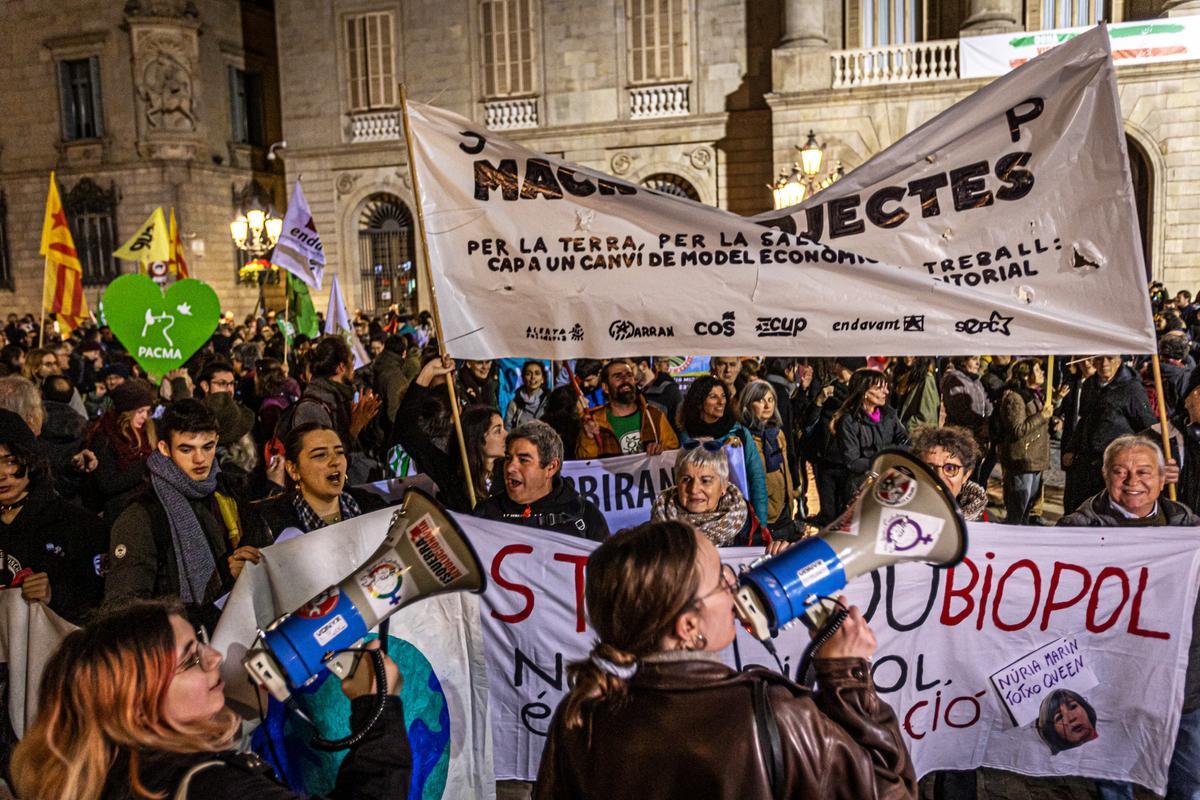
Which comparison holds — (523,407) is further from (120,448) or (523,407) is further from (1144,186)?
(1144,186)

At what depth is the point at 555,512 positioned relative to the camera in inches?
154

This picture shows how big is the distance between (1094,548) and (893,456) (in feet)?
4.20

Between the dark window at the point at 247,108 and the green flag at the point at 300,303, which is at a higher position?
the dark window at the point at 247,108

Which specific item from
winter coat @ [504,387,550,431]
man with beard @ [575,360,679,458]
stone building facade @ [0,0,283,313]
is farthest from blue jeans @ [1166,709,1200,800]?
stone building facade @ [0,0,283,313]

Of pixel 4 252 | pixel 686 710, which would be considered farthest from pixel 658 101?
pixel 686 710

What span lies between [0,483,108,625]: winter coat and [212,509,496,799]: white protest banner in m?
0.93

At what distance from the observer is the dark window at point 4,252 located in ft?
86.1

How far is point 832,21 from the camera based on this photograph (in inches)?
781

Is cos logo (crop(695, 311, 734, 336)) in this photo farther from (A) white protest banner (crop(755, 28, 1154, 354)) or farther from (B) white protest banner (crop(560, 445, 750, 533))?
(B) white protest banner (crop(560, 445, 750, 533))

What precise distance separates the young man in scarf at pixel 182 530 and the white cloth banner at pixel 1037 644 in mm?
1853

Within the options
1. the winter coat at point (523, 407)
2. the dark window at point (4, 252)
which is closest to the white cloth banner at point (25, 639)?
the winter coat at point (523, 407)

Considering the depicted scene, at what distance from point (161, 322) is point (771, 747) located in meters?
5.99

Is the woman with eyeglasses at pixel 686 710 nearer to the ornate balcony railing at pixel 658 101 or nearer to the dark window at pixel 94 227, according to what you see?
the ornate balcony railing at pixel 658 101

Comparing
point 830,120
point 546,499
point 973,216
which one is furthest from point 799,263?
point 830,120
